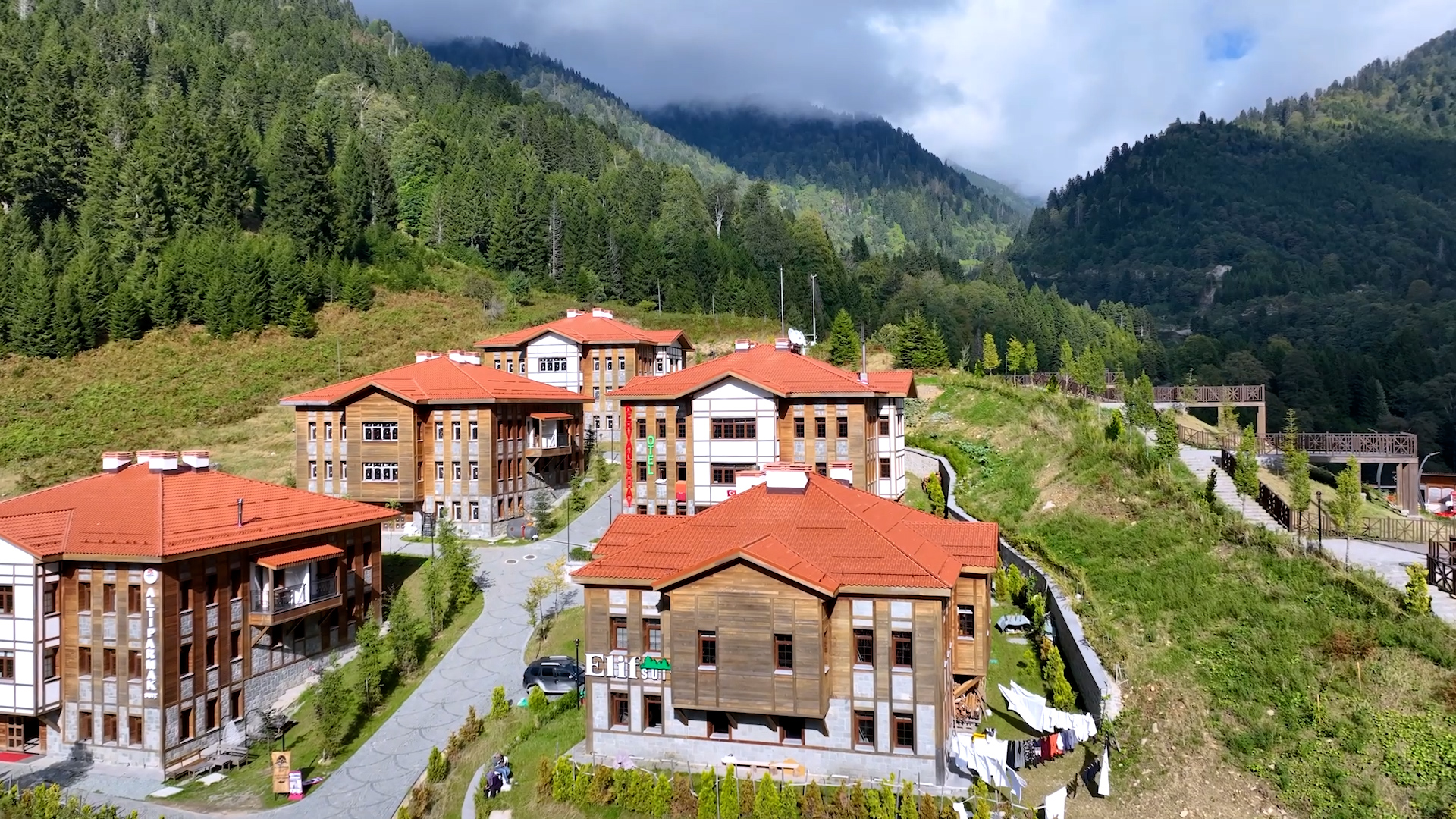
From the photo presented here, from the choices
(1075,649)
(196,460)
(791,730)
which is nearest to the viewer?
(791,730)

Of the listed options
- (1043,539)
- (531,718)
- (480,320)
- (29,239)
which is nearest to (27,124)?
(29,239)

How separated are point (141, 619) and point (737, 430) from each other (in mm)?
23277

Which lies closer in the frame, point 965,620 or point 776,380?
point 965,620

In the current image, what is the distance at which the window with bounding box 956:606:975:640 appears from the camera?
26.5 metres

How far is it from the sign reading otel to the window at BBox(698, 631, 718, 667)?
1492mm

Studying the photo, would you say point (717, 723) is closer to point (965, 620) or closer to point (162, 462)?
point (965, 620)

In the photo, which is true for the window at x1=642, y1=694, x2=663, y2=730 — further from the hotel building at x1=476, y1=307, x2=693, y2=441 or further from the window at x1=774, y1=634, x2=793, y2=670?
the hotel building at x1=476, y1=307, x2=693, y2=441

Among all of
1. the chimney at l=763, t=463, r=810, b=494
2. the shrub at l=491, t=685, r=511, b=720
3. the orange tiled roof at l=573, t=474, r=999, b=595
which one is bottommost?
the shrub at l=491, t=685, r=511, b=720

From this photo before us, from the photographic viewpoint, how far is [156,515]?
1104 inches

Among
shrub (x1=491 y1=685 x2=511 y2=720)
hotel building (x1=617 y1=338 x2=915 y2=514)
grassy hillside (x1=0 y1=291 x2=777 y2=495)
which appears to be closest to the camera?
shrub (x1=491 y1=685 x2=511 y2=720)

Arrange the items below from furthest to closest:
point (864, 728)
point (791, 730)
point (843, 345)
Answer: point (843, 345) < point (791, 730) < point (864, 728)

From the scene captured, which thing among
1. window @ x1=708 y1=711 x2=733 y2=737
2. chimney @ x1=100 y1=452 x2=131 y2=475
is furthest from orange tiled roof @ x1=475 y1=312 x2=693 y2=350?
window @ x1=708 y1=711 x2=733 y2=737

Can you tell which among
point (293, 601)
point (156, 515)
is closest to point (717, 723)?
point (293, 601)

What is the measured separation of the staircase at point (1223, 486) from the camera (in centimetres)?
3356
